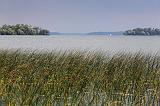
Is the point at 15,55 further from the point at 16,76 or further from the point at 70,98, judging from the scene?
the point at 70,98

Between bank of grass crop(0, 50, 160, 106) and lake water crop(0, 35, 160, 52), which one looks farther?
lake water crop(0, 35, 160, 52)

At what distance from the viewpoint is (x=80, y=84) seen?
9.58m

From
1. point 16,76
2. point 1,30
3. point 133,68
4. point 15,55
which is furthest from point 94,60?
point 1,30

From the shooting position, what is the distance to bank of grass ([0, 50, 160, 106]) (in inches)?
335

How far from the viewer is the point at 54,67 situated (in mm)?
11375

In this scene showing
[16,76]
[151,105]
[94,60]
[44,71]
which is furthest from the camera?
[94,60]

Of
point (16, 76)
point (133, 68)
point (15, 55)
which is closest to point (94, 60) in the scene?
point (133, 68)

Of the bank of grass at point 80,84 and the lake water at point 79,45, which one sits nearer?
the bank of grass at point 80,84

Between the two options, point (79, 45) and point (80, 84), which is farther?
point (79, 45)

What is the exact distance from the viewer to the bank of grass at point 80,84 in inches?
335

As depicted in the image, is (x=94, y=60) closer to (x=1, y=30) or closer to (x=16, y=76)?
(x=16, y=76)

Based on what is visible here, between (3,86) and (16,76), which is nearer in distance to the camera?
(3,86)

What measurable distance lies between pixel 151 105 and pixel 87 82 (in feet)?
6.76

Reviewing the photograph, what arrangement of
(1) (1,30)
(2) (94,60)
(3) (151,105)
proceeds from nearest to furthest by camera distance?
(3) (151,105)
(2) (94,60)
(1) (1,30)
